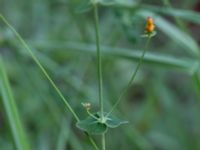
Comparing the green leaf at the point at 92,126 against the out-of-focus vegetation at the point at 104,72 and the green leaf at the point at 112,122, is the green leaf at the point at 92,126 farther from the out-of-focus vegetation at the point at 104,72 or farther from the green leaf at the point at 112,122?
the out-of-focus vegetation at the point at 104,72

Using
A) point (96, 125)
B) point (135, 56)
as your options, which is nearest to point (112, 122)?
point (96, 125)

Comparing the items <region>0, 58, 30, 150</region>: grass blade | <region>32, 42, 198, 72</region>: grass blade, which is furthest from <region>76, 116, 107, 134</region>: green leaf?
<region>32, 42, 198, 72</region>: grass blade

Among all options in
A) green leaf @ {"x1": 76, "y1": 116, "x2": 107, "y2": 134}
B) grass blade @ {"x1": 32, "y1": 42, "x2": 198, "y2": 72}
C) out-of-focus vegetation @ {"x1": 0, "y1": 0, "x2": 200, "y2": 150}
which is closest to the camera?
green leaf @ {"x1": 76, "y1": 116, "x2": 107, "y2": 134}

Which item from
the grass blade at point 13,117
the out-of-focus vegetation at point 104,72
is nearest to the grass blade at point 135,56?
the out-of-focus vegetation at point 104,72

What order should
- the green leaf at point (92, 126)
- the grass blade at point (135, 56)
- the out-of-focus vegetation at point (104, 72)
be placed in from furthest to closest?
the out-of-focus vegetation at point (104, 72)
the grass blade at point (135, 56)
the green leaf at point (92, 126)

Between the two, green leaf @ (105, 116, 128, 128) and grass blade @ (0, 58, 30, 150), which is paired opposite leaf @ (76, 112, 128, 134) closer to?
green leaf @ (105, 116, 128, 128)

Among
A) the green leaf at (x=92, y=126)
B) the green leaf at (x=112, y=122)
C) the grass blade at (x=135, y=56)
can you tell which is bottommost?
the green leaf at (x=92, y=126)

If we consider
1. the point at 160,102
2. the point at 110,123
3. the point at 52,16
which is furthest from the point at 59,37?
the point at 110,123

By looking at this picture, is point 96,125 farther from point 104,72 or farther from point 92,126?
point 104,72
